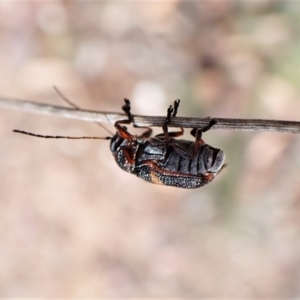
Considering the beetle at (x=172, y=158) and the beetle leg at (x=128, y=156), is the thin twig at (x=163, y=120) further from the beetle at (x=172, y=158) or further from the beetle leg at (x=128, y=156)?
the beetle leg at (x=128, y=156)

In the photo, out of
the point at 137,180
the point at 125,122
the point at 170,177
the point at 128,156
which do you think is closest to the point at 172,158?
the point at 170,177

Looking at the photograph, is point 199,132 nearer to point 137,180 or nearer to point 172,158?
point 172,158

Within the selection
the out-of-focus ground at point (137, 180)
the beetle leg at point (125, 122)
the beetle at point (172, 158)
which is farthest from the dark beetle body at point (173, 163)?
the out-of-focus ground at point (137, 180)

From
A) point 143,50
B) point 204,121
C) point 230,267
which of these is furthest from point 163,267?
point 204,121

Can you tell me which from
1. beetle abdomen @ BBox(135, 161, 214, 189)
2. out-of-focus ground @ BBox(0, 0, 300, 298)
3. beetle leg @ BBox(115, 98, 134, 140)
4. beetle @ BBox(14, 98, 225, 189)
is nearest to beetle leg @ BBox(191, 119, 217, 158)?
beetle @ BBox(14, 98, 225, 189)

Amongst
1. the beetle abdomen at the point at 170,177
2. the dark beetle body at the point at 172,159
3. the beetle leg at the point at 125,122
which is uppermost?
the beetle leg at the point at 125,122

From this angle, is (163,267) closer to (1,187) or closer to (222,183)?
(222,183)
